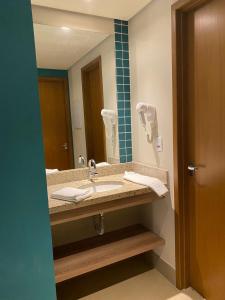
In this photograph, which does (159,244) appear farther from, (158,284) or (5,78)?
(5,78)

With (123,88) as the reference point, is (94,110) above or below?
below

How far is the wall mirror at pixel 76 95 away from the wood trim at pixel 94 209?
1.90ft

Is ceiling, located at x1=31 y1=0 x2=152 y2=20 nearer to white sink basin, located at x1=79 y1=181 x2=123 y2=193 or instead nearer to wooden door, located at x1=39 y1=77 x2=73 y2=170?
wooden door, located at x1=39 y1=77 x2=73 y2=170

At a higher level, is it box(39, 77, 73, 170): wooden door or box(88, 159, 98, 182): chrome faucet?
box(39, 77, 73, 170): wooden door

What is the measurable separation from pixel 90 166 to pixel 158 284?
46.1 inches

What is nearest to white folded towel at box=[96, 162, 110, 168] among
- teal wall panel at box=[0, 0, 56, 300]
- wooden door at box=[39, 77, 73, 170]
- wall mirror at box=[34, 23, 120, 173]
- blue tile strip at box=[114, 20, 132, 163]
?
wall mirror at box=[34, 23, 120, 173]

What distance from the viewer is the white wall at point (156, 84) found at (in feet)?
5.84

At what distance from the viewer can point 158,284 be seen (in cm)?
196

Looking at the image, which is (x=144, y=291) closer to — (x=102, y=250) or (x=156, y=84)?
(x=102, y=250)

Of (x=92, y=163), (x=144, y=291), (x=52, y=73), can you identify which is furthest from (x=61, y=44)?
(x=144, y=291)

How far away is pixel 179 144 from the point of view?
1.74 meters

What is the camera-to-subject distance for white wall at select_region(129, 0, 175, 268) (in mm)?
1780

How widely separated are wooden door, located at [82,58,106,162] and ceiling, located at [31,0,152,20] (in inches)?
15.7

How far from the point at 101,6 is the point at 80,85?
2.19 ft
